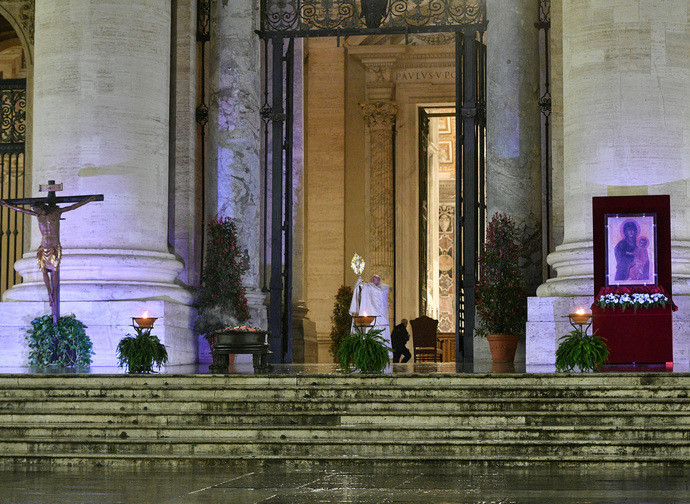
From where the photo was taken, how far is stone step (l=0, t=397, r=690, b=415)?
416 inches

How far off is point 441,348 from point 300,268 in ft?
21.8

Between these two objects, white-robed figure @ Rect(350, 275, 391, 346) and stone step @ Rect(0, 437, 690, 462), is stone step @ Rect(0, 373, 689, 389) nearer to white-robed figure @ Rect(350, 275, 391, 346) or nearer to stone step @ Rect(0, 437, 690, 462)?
stone step @ Rect(0, 437, 690, 462)

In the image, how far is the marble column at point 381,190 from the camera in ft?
95.2

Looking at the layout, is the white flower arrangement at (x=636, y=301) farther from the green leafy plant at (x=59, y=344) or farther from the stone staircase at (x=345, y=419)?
the green leafy plant at (x=59, y=344)

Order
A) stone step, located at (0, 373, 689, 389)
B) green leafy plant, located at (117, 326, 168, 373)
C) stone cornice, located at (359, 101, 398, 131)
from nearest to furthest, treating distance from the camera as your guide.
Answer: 1. stone step, located at (0, 373, 689, 389)
2. green leafy plant, located at (117, 326, 168, 373)
3. stone cornice, located at (359, 101, 398, 131)

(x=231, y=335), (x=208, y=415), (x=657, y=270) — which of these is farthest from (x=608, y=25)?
(x=208, y=415)

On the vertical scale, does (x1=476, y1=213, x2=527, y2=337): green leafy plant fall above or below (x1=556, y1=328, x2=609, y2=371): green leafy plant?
above

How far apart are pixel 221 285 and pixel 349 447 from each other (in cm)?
907

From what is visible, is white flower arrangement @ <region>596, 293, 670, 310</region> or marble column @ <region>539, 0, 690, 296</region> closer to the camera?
white flower arrangement @ <region>596, 293, 670, 310</region>

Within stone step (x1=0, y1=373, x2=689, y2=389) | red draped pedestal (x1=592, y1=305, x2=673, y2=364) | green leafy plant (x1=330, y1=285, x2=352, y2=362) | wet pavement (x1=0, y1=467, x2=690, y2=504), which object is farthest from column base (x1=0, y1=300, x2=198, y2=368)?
green leafy plant (x1=330, y1=285, x2=352, y2=362)

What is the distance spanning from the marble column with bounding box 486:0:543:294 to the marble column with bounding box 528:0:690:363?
244 centimetres

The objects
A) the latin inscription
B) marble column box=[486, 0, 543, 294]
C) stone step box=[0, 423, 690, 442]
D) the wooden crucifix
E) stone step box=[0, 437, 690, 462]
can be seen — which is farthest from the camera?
the latin inscription

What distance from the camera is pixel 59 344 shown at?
1527 centimetres

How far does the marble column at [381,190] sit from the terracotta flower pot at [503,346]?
1092 centimetres
